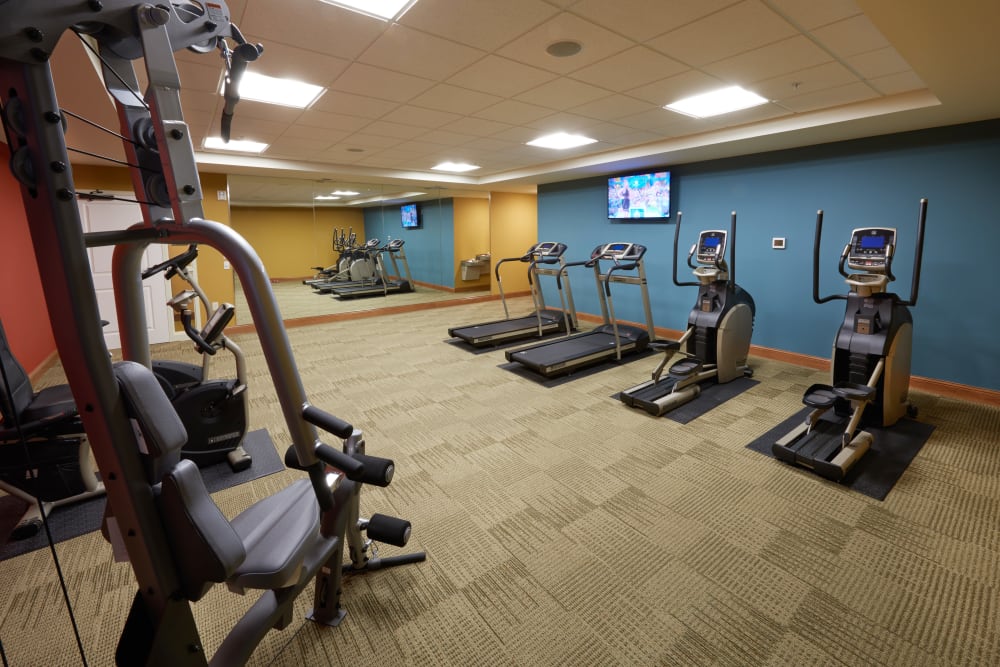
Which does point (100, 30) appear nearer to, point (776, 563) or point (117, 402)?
point (117, 402)

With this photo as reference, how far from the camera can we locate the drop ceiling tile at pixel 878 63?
288 centimetres

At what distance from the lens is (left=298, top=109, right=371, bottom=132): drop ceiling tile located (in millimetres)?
4324

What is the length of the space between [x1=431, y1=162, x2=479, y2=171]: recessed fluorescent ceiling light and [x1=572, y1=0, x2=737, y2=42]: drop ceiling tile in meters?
4.87

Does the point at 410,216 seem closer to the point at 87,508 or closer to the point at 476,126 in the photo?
the point at 476,126

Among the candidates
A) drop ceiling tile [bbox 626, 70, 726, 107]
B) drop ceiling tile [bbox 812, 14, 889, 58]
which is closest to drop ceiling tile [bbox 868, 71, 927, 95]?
drop ceiling tile [bbox 812, 14, 889, 58]

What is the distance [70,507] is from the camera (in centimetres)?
274

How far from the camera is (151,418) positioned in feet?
3.77

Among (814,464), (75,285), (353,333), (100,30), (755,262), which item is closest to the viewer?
(75,285)

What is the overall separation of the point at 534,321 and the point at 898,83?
15.4ft

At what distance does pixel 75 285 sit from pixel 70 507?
2.53m

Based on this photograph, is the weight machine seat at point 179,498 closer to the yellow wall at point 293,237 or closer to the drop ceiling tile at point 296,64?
the drop ceiling tile at point 296,64

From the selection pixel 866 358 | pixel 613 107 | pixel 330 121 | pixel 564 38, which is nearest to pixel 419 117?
pixel 330 121

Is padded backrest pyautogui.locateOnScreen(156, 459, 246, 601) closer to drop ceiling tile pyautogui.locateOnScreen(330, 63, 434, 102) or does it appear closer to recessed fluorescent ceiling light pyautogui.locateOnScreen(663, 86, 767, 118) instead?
drop ceiling tile pyautogui.locateOnScreen(330, 63, 434, 102)

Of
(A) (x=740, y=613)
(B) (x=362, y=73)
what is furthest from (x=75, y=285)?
(B) (x=362, y=73)
